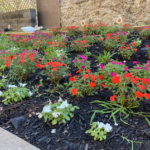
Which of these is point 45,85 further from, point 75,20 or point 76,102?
point 75,20

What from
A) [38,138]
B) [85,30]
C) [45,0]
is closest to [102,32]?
[85,30]

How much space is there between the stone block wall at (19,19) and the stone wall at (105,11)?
5.89 feet

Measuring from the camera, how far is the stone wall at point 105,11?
19.6 feet

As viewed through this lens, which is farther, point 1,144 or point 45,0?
point 45,0

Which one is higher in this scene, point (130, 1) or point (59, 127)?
point (130, 1)

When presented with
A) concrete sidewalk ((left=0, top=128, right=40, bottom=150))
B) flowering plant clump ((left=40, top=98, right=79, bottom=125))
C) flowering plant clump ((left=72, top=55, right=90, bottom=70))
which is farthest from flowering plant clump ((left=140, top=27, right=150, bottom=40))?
concrete sidewalk ((left=0, top=128, right=40, bottom=150))

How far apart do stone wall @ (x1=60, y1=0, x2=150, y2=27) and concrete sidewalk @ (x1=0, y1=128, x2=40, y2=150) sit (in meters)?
6.01

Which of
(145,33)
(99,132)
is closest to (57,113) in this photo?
(99,132)

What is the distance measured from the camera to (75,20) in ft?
24.1

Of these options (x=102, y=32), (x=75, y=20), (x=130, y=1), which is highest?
(x=130, y=1)

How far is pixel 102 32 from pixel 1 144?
416cm

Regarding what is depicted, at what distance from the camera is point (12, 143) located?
1.43m

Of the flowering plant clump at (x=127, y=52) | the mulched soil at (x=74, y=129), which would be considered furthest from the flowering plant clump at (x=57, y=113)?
the flowering plant clump at (x=127, y=52)

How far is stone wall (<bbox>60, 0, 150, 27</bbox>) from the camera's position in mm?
5965
